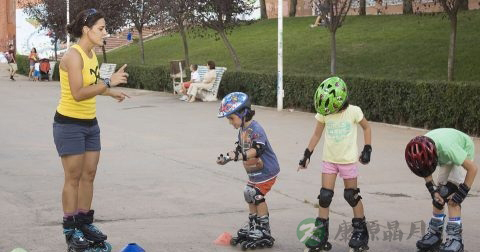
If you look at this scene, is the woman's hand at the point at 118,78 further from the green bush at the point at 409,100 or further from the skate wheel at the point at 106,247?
the green bush at the point at 409,100

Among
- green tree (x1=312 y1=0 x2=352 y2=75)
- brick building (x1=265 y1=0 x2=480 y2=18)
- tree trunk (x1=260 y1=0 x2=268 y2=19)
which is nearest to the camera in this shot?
green tree (x1=312 y1=0 x2=352 y2=75)

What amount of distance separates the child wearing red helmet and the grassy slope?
14.3 metres

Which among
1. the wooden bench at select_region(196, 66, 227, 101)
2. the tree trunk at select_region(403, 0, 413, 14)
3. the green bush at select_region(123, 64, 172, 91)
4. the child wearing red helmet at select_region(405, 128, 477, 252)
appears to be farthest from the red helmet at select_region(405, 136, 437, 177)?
the tree trunk at select_region(403, 0, 413, 14)

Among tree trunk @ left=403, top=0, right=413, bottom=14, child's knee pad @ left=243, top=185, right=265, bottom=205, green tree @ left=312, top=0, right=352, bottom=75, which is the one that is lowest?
child's knee pad @ left=243, top=185, right=265, bottom=205

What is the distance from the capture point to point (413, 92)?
15203mm

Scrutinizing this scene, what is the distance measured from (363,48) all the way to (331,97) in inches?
998

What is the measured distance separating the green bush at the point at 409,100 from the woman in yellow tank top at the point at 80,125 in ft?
29.8

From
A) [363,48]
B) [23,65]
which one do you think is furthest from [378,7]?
[23,65]

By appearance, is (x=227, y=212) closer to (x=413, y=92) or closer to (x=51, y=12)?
(x=413, y=92)

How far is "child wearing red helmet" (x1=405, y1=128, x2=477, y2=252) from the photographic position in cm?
561

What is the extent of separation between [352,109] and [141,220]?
236cm

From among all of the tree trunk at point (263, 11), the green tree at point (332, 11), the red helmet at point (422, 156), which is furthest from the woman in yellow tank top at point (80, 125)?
the tree trunk at point (263, 11)

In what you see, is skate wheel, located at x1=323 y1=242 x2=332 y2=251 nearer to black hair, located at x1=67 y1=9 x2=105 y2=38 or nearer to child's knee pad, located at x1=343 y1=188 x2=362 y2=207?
child's knee pad, located at x1=343 y1=188 x2=362 y2=207

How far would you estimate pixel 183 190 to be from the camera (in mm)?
9070
